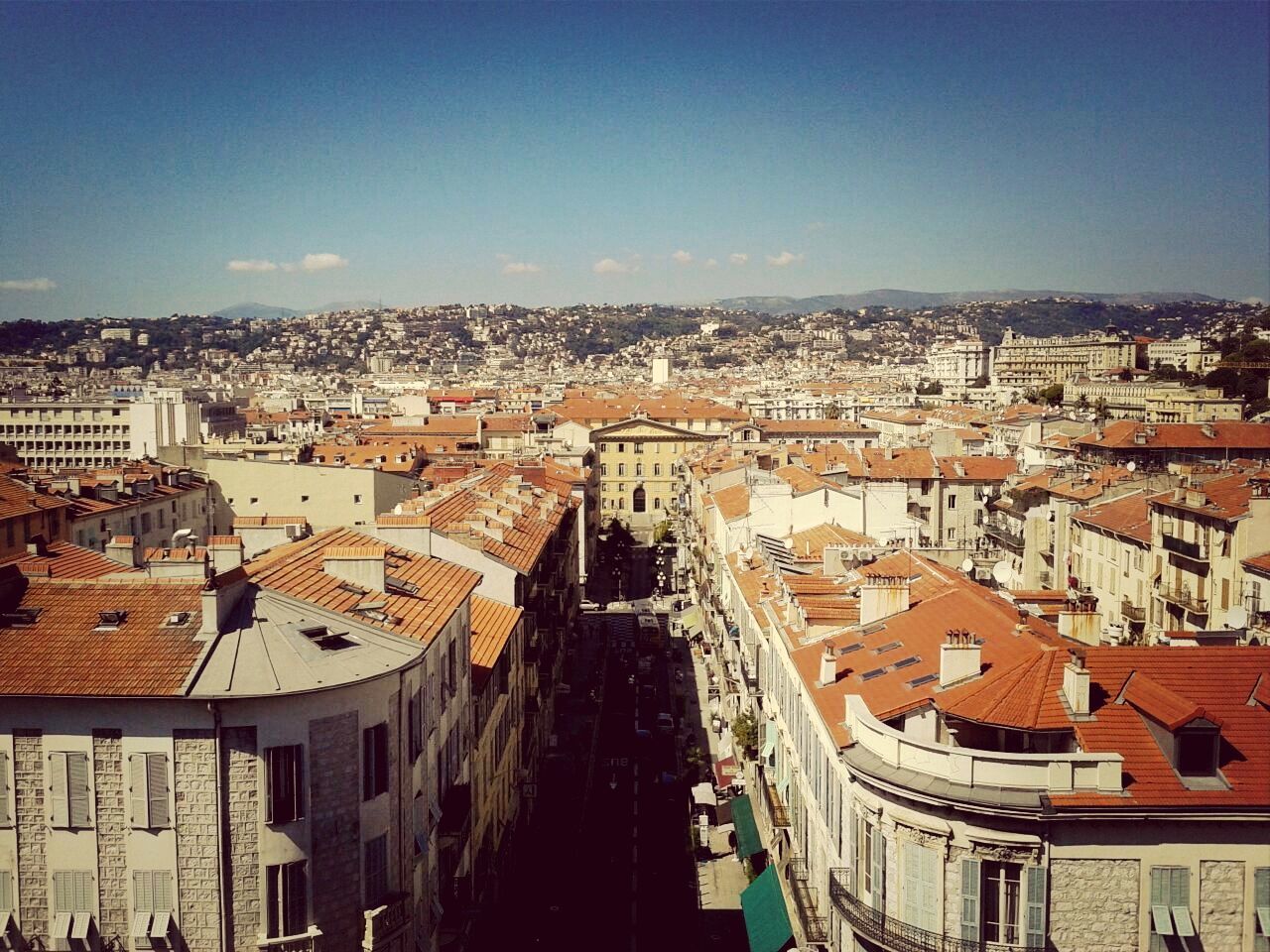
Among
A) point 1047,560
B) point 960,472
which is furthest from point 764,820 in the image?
point 960,472

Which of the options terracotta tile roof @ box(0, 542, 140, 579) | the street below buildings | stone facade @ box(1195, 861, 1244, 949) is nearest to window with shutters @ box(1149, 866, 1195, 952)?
Result: stone facade @ box(1195, 861, 1244, 949)

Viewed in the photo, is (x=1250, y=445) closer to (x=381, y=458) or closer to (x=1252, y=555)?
Answer: (x=1252, y=555)

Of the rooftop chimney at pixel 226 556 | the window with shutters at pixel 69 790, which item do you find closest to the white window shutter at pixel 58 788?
the window with shutters at pixel 69 790

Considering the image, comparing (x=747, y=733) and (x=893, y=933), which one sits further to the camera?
(x=747, y=733)

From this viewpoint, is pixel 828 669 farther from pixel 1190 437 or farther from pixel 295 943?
pixel 1190 437

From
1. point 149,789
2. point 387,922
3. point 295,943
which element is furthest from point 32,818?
point 387,922

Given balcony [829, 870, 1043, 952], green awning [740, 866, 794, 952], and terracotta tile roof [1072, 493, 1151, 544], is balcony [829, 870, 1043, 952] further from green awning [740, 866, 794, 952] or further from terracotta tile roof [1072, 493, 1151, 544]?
terracotta tile roof [1072, 493, 1151, 544]

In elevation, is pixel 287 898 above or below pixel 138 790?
below

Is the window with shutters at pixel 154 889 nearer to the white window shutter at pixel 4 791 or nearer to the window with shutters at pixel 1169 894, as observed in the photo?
the white window shutter at pixel 4 791
